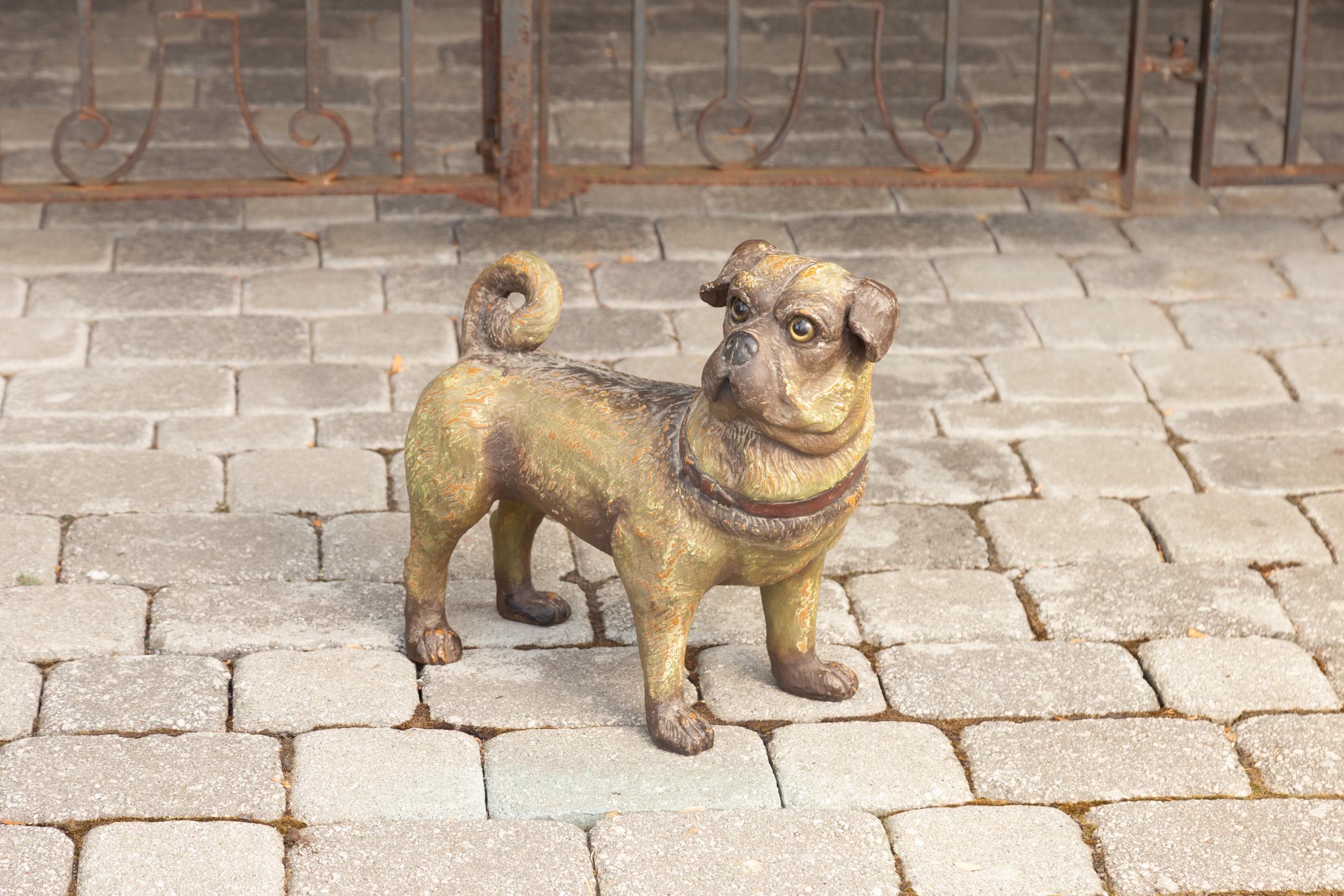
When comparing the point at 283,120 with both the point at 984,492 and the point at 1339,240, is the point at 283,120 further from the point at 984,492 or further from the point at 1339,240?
the point at 1339,240

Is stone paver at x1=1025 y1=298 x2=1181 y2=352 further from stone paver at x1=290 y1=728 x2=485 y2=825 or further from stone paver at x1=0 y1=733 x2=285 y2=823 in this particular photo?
stone paver at x1=0 y1=733 x2=285 y2=823

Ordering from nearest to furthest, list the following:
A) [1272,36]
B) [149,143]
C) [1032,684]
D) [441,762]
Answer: [441,762] → [1032,684] → [149,143] → [1272,36]

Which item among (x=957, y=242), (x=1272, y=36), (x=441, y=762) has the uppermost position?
(x=1272, y=36)

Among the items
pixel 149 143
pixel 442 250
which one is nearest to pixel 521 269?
pixel 442 250

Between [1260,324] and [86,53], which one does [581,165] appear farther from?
[1260,324]

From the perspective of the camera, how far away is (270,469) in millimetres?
4539

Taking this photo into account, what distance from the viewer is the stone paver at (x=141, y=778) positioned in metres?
3.17

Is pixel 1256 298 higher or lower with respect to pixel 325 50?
lower

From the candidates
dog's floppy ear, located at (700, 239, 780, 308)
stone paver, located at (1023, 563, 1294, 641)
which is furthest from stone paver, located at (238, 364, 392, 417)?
stone paver, located at (1023, 563, 1294, 641)

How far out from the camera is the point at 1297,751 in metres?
3.48

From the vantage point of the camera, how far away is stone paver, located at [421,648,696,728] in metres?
3.52

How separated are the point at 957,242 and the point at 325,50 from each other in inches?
125

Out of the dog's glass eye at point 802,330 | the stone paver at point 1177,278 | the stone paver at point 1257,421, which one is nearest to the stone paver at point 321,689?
the dog's glass eye at point 802,330

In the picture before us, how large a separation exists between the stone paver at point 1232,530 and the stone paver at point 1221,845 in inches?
41.7
